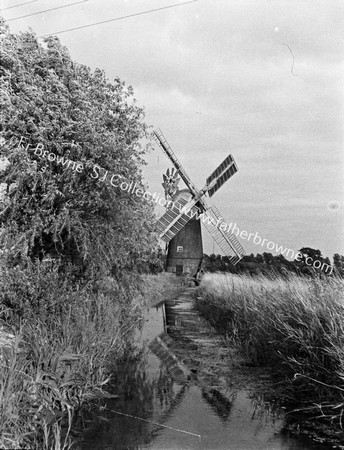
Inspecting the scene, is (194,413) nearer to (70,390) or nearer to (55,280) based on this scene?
(70,390)

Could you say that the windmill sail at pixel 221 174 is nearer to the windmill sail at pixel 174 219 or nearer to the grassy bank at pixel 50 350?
the windmill sail at pixel 174 219

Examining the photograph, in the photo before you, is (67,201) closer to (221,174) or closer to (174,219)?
(174,219)

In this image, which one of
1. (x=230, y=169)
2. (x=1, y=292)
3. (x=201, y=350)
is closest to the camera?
(x=1, y=292)

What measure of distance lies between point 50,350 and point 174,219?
80.9ft

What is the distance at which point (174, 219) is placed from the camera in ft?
104

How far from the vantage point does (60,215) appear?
10164 mm

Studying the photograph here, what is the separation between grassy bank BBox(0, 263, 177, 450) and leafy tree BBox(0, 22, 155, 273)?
787 millimetres

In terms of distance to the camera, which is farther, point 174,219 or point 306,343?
point 174,219

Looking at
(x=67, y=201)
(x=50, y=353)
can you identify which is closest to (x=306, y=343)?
(x=50, y=353)

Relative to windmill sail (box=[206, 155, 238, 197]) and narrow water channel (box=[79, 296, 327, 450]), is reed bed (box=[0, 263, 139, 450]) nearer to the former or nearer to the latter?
narrow water channel (box=[79, 296, 327, 450])

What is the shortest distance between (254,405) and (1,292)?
500 centimetres

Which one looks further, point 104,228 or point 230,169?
point 230,169

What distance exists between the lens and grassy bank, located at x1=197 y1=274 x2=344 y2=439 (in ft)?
20.9

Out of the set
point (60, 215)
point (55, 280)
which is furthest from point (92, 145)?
point (55, 280)
